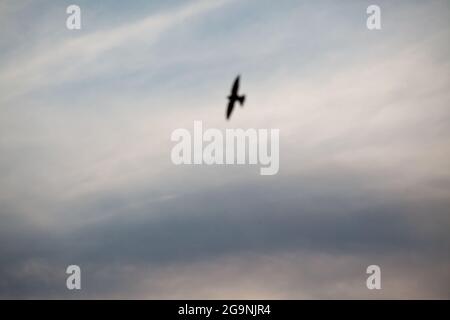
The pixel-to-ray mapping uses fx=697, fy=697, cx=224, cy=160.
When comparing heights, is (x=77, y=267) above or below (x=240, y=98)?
below
